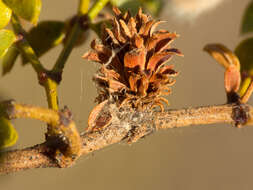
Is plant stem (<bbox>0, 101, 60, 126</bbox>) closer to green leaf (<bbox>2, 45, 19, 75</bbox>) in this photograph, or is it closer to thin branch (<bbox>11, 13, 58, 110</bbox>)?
thin branch (<bbox>11, 13, 58, 110</bbox>)

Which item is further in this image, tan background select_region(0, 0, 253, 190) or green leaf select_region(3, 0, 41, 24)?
tan background select_region(0, 0, 253, 190)

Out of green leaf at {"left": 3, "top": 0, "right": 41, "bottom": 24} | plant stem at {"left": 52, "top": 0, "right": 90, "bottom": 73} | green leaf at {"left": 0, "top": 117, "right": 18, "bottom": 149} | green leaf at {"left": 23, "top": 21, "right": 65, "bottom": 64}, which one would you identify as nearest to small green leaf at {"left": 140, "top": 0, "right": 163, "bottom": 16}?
plant stem at {"left": 52, "top": 0, "right": 90, "bottom": 73}

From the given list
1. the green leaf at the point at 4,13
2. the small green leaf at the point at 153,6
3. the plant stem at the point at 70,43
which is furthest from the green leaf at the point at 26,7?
the small green leaf at the point at 153,6

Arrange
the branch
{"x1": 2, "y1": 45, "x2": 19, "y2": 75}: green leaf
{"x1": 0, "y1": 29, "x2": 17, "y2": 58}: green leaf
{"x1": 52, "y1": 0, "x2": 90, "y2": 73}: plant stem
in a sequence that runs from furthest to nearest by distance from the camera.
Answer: {"x1": 2, "y1": 45, "x2": 19, "y2": 75}: green leaf → {"x1": 52, "y1": 0, "x2": 90, "y2": 73}: plant stem → {"x1": 0, "y1": 29, "x2": 17, "y2": 58}: green leaf → the branch

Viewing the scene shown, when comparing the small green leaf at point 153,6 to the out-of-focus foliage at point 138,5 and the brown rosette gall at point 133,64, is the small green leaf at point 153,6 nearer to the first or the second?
the out-of-focus foliage at point 138,5

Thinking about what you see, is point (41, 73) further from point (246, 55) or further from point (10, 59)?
point (246, 55)
